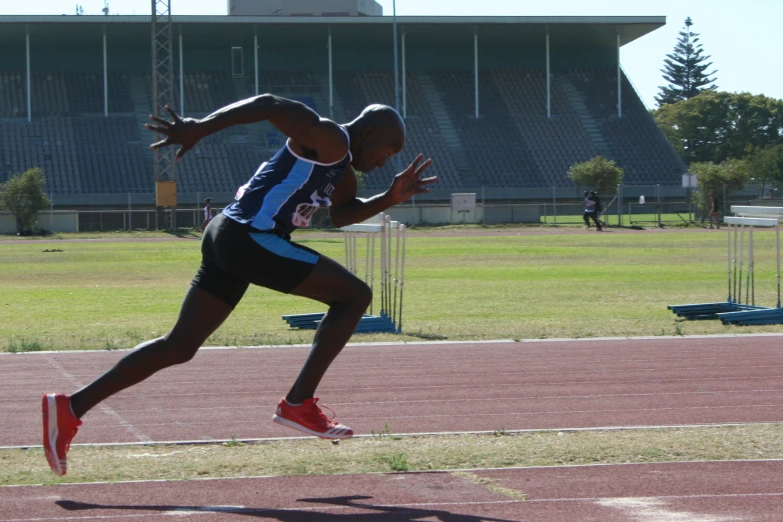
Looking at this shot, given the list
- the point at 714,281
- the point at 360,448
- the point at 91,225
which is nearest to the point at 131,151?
the point at 91,225

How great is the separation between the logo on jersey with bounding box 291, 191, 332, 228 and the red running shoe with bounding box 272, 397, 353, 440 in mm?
885

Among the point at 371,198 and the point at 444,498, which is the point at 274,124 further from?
the point at 444,498

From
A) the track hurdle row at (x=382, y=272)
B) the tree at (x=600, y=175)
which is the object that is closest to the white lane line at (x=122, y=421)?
the track hurdle row at (x=382, y=272)

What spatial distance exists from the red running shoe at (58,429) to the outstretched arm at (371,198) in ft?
5.20

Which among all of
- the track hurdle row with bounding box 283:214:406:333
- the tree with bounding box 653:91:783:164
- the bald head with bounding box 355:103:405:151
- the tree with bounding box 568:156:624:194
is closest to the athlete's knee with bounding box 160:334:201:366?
the bald head with bounding box 355:103:405:151

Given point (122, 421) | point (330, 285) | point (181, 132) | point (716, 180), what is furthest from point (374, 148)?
point (716, 180)

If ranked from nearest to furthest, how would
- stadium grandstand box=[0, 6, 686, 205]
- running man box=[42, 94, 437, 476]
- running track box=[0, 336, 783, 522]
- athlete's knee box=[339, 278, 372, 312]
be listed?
running track box=[0, 336, 783, 522] < running man box=[42, 94, 437, 476] < athlete's knee box=[339, 278, 372, 312] < stadium grandstand box=[0, 6, 686, 205]

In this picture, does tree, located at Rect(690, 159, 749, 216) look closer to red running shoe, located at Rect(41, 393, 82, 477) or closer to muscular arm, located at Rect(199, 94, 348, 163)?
muscular arm, located at Rect(199, 94, 348, 163)

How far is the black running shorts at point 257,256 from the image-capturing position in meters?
4.90

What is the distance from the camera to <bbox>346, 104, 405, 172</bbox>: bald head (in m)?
5.17

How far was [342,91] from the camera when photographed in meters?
57.7

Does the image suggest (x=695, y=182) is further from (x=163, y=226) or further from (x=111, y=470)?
(x=111, y=470)

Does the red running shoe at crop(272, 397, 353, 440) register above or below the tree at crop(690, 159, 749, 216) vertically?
below

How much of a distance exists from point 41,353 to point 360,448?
17.1 ft
